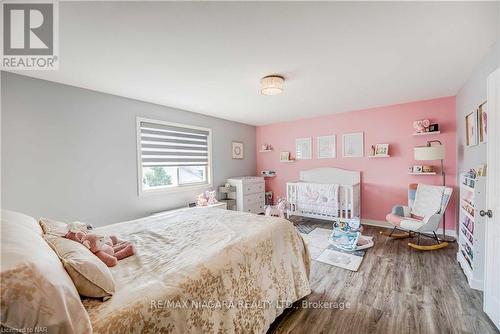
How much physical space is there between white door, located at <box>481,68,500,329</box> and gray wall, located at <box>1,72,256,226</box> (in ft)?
13.2

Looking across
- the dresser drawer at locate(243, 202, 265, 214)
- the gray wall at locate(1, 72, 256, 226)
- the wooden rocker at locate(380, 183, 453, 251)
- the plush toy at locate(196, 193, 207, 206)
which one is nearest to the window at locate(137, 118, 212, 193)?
the gray wall at locate(1, 72, 256, 226)

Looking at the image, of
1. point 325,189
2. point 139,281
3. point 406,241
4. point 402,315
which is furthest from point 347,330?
point 325,189

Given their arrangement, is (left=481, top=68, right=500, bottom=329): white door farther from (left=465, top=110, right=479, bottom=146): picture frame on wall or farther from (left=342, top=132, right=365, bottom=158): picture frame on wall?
(left=342, top=132, right=365, bottom=158): picture frame on wall

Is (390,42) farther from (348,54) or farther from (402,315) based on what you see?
(402,315)

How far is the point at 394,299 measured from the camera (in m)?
1.94

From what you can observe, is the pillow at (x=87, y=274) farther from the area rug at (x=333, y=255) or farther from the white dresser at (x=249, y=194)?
the white dresser at (x=249, y=194)

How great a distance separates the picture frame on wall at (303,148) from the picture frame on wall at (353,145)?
753 millimetres

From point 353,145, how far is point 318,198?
1.36 metres

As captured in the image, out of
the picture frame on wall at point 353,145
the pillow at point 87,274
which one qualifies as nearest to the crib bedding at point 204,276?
the pillow at point 87,274

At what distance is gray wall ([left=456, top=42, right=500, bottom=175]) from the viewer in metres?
1.96

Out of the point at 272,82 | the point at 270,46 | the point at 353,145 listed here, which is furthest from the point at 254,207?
the point at 270,46

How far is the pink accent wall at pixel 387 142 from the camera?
3.45 m

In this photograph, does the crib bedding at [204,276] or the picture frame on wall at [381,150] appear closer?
the crib bedding at [204,276]

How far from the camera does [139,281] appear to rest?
1.09 metres
